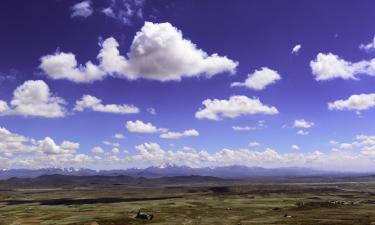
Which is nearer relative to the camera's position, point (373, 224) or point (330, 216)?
point (373, 224)

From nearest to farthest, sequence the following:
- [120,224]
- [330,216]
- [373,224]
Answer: [373,224], [120,224], [330,216]

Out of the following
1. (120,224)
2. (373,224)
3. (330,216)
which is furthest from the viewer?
(330,216)

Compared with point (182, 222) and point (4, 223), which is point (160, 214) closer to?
point (182, 222)

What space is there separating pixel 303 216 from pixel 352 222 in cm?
1808

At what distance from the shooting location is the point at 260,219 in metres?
126

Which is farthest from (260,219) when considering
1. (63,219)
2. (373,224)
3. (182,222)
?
(63,219)

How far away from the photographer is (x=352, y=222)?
113 m

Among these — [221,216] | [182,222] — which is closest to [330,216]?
[221,216]

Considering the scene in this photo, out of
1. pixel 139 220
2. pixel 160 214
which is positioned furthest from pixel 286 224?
pixel 160 214

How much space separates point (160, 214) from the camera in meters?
148

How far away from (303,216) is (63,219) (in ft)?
217

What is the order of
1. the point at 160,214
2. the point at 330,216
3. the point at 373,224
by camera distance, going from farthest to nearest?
the point at 160,214
the point at 330,216
the point at 373,224

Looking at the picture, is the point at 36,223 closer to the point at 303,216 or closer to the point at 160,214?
the point at 160,214

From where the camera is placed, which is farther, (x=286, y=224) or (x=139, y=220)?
(x=139, y=220)
